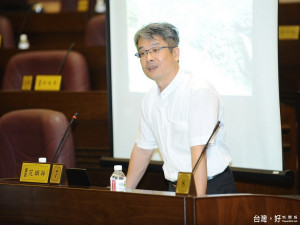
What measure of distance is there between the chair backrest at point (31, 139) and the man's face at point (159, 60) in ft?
2.68

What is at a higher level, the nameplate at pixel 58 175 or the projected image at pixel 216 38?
the projected image at pixel 216 38

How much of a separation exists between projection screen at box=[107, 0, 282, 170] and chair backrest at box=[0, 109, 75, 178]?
46 centimetres

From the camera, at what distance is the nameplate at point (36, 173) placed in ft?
6.85

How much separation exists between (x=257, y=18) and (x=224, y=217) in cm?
128

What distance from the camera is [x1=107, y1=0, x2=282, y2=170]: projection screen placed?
107 inches

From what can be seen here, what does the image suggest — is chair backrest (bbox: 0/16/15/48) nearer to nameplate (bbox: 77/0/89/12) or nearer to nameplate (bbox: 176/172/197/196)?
nameplate (bbox: 77/0/89/12)

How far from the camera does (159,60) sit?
230 cm

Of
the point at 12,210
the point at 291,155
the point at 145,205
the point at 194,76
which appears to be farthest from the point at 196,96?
the point at 291,155

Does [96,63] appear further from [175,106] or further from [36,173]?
[36,173]

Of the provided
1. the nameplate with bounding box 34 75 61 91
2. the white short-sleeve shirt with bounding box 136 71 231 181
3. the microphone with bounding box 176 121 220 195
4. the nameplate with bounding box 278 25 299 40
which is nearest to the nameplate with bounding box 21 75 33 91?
the nameplate with bounding box 34 75 61 91

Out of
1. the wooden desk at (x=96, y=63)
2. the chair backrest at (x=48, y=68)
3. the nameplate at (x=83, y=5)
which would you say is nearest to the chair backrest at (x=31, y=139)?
the chair backrest at (x=48, y=68)

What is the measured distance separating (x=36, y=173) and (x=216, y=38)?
1195 mm

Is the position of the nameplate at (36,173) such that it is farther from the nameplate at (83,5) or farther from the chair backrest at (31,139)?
the nameplate at (83,5)

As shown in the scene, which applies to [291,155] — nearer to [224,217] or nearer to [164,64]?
[164,64]
